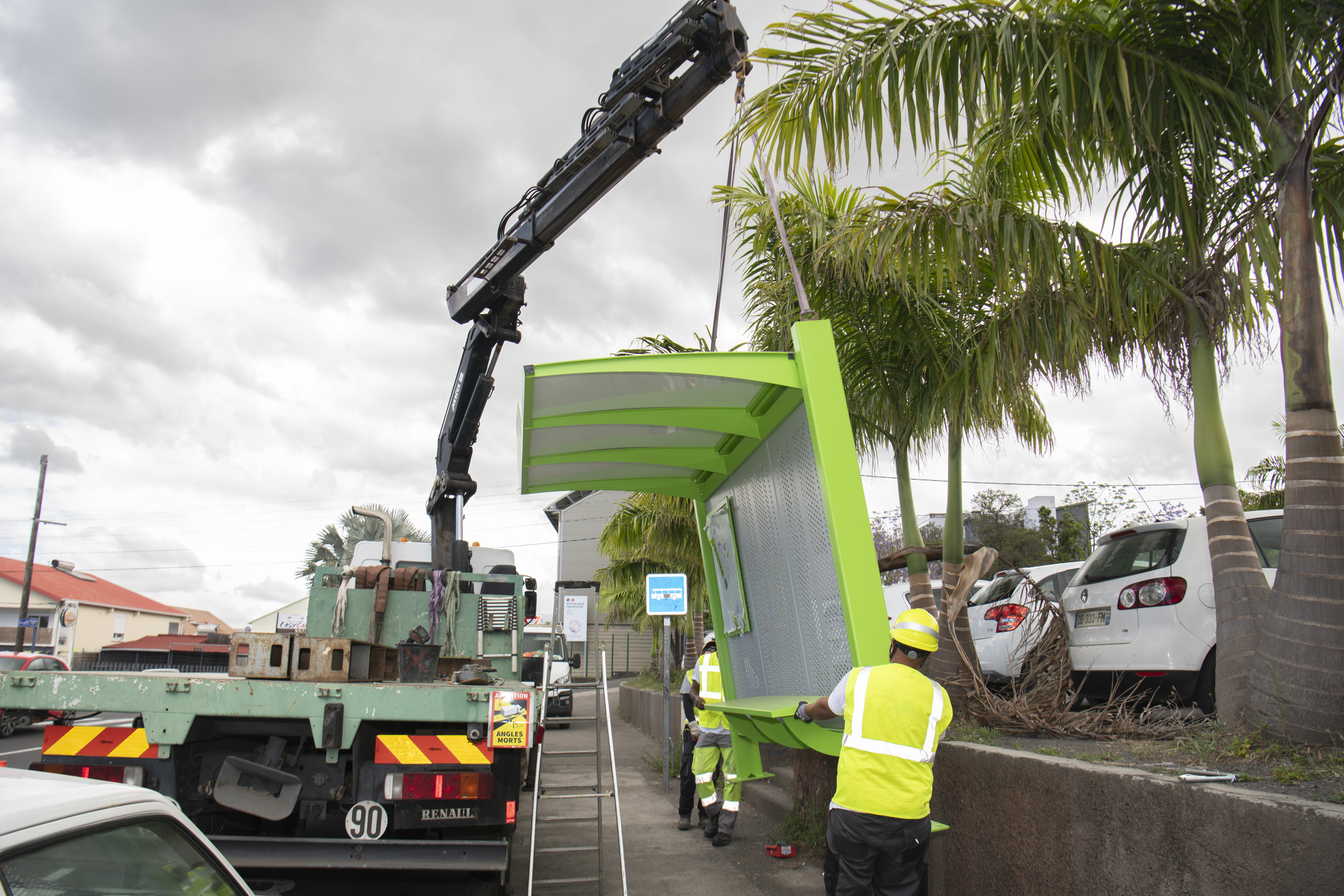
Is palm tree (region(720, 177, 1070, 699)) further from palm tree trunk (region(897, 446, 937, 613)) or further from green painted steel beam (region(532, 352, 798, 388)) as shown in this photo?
green painted steel beam (region(532, 352, 798, 388))

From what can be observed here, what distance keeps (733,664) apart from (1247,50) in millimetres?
5679

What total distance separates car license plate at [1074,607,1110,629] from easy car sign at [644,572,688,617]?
18.2ft

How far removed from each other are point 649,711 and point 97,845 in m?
15.6

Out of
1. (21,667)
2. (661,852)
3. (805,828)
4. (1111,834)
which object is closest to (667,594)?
(661,852)

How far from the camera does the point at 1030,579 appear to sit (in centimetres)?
625

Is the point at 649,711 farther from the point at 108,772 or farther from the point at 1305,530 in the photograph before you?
the point at 1305,530

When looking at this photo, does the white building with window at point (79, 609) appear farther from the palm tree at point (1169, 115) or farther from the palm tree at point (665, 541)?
the palm tree at point (1169, 115)

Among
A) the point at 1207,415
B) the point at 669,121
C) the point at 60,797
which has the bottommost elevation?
the point at 60,797

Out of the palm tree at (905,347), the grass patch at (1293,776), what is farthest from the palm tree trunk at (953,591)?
the grass patch at (1293,776)

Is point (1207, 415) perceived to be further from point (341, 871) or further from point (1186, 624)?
point (341, 871)

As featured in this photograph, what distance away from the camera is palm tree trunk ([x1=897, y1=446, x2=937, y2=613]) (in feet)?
23.0

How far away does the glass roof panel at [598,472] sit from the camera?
710 cm

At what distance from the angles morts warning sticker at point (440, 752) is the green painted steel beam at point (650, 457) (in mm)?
2442

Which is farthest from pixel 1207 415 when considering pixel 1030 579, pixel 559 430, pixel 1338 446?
pixel 559 430
